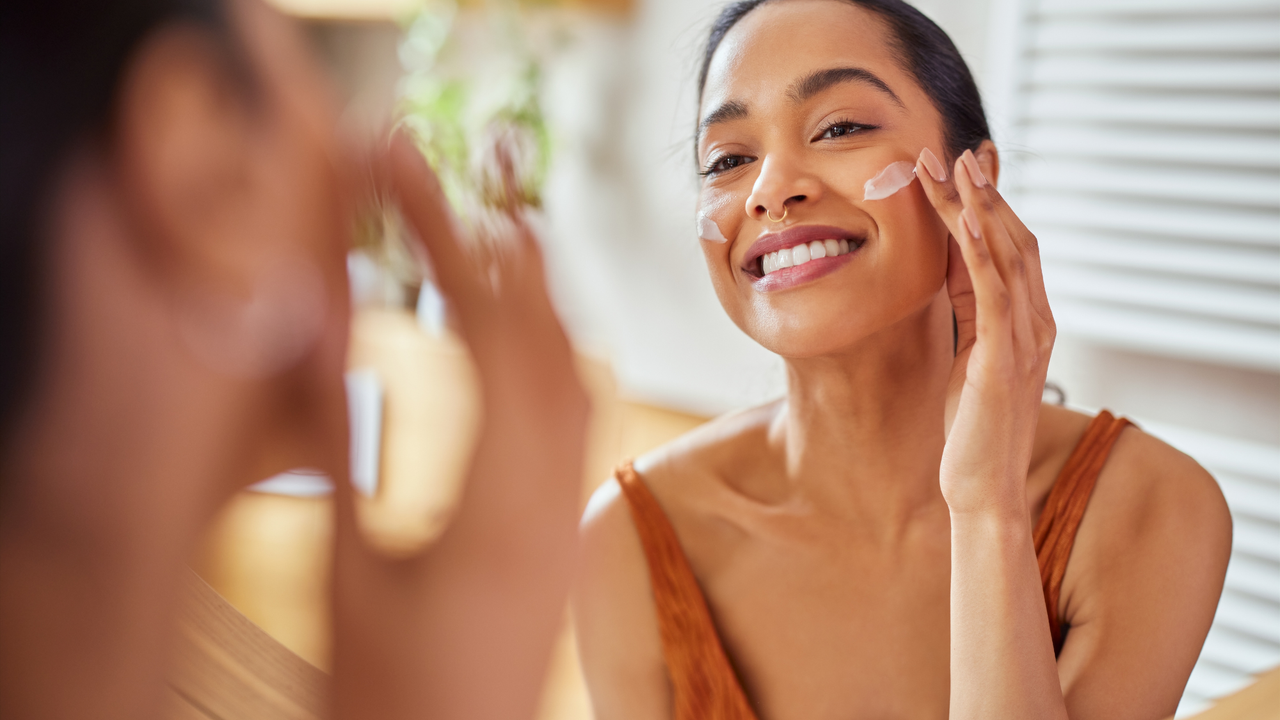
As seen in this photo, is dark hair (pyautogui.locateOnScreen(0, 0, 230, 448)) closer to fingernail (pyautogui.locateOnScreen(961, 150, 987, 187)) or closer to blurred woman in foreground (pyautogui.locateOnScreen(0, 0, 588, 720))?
blurred woman in foreground (pyautogui.locateOnScreen(0, 0, 588, 720))

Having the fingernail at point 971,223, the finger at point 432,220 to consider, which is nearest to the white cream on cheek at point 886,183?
the fingernail at point 971,223

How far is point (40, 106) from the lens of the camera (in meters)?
0.28

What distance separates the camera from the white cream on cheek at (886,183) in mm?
835

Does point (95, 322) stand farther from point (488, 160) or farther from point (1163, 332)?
point (1163, 332)

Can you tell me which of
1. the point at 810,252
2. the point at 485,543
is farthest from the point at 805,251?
the point at 485,543

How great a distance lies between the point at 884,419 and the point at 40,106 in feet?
2.66

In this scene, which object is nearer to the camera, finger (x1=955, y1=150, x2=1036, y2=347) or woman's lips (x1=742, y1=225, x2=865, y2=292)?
finger (x1=955, y1=150, x2=1036, y2=347)

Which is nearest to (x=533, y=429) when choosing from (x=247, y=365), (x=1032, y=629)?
(x=247, y=365)

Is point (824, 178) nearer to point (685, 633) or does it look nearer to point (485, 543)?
point (685, 633)

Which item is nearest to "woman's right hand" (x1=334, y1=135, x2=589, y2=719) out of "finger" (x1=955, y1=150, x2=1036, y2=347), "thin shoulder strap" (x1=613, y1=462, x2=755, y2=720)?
"finger" (x1=955, y1=150, x2=1036, y2=347)

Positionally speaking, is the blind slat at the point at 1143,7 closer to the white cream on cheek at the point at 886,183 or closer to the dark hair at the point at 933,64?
the dark hair at the point at 933,64

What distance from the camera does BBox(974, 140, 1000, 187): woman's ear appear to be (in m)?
0.95

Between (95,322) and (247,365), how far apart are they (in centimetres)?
5

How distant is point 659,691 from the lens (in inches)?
36.7
